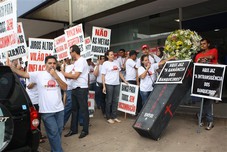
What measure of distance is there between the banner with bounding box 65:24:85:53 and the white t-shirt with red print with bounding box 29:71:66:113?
219cm

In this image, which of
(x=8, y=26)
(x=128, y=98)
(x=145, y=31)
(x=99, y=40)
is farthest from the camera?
(x=145, y=31)

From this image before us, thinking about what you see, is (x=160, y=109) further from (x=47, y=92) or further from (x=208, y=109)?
(x=47, y=92)

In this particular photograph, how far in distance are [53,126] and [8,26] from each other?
2146 mm

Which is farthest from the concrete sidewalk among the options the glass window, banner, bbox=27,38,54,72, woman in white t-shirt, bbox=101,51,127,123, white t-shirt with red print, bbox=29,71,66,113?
the glass window

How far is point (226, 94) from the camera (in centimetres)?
953

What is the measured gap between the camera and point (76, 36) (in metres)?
6.52

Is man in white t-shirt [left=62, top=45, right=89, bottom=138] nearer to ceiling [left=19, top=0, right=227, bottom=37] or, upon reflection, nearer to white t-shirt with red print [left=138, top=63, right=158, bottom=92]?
white t-shirt with red print [left=138, top=63, right=158, bottom=92]

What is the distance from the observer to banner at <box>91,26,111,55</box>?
7.17 meters

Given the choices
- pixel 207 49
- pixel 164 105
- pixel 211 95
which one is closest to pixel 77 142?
pixel 164 105

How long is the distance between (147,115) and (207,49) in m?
2.09

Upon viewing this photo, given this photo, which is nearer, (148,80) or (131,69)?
(148,80)

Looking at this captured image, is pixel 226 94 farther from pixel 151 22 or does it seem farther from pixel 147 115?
pixel 147 115

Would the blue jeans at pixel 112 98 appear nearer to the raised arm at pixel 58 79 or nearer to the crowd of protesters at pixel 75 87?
the crowd of protesters at pixel 75 87

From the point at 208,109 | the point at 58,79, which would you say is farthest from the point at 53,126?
the point at 208,109
